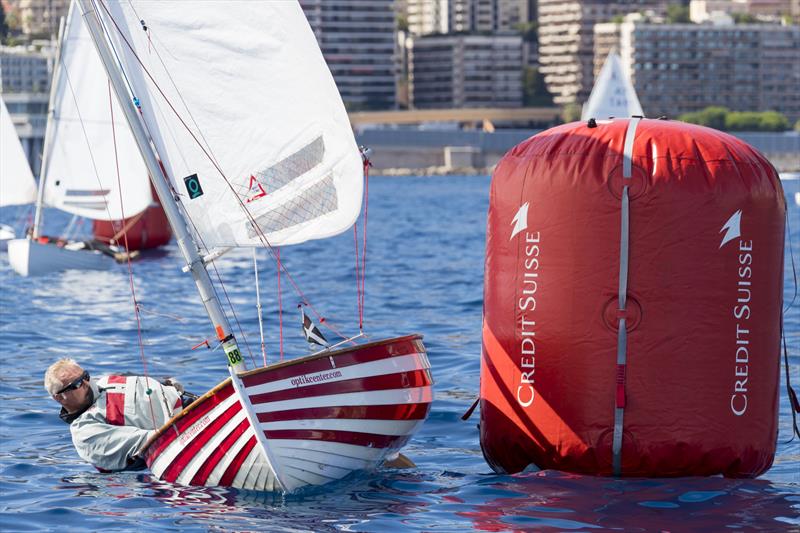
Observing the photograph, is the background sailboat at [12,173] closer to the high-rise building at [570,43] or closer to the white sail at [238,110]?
the white sail at [238,110]

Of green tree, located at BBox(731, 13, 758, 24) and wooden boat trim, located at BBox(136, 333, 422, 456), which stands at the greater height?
wooden boat trim, located at BBox(136, 333, 422, 456)

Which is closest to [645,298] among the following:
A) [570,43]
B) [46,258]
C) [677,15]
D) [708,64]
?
[46,258]

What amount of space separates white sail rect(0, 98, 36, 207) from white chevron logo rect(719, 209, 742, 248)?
22649mm

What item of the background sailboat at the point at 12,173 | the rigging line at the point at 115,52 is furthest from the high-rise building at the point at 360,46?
the rigging line at the point at 115,52

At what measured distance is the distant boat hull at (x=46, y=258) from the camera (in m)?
26.2

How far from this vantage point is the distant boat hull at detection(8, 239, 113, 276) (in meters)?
26.2

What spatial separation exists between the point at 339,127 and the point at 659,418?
244 cm

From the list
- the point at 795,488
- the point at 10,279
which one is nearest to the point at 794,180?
the point at 10,279

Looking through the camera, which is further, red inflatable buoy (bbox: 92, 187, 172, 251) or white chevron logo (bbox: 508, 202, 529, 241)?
red inflatable buoy (bbox: 92, 187, 172, 251)

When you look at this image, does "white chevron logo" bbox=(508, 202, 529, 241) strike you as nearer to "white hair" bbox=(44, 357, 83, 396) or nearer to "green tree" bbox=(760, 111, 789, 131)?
"white hair" bbox=(44, 357, 83, 396)

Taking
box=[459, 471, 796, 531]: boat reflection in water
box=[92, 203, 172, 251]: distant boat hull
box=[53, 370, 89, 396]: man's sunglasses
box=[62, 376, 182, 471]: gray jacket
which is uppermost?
box=[53, 370, 89, 396]: man's sunglasses

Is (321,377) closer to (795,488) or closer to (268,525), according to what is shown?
(268,525)

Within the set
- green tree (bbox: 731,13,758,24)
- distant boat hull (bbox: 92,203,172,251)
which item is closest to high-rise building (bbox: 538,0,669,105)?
green tree (bbox: 731,13,758,24)

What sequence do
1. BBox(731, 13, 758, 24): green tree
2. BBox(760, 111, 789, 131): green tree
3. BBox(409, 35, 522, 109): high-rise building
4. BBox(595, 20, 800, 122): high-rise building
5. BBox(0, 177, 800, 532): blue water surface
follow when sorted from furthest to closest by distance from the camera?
BBox(409, 35, 522, 109): high-rise building → BBox(731, 13, 758, 24): green tree → BBox(595, 20, 800, 122): high-rise building → BBox(760, 111, 789, 131): green tree → BBox(0, 177, 800, 532): blue water surface
